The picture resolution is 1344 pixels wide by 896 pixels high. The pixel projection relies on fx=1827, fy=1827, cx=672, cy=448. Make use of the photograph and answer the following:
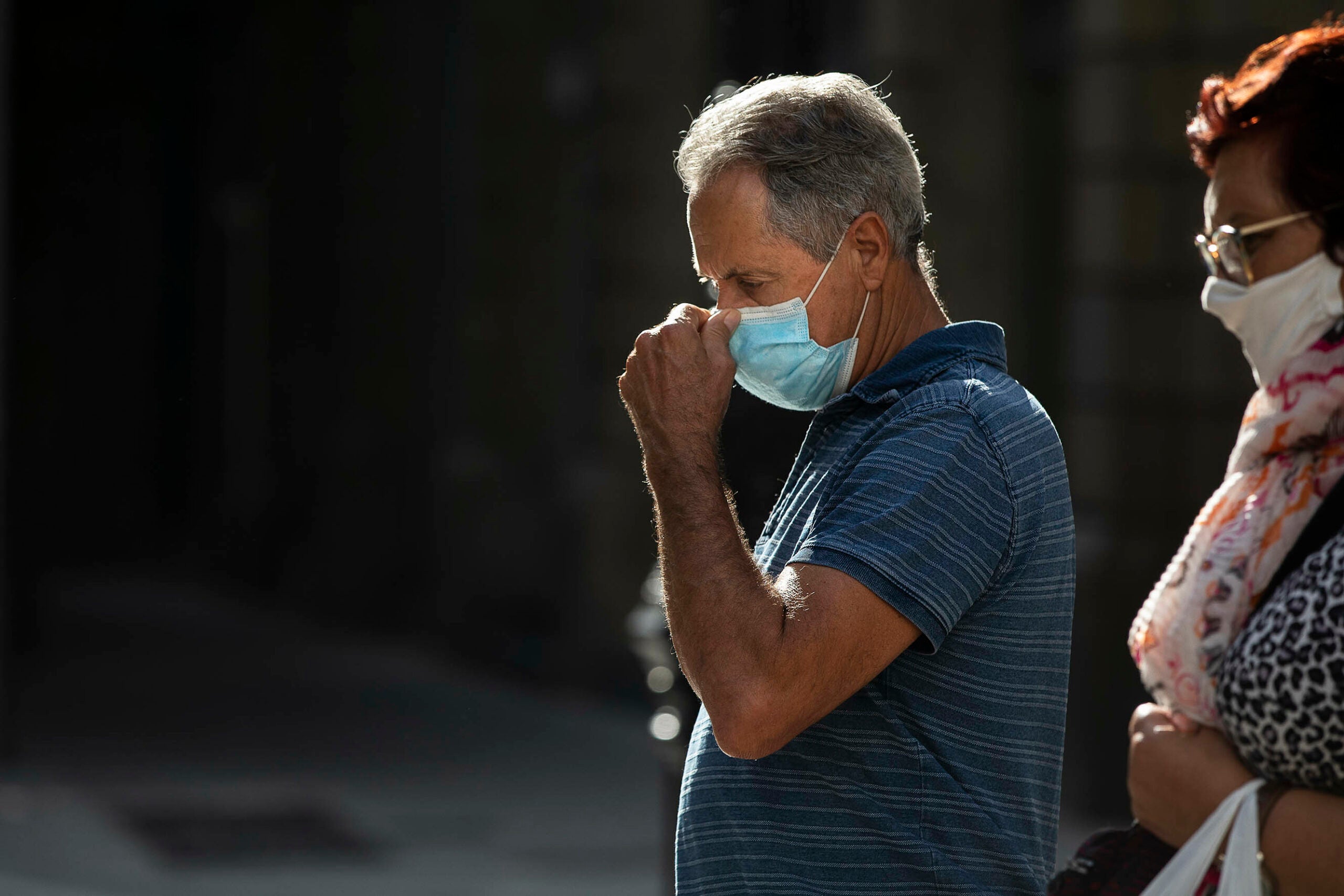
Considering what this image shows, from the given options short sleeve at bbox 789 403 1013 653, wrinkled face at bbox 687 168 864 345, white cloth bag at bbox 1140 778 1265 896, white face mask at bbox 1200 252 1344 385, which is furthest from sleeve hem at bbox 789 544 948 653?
white face mask at bbox 1200 252 1344 385

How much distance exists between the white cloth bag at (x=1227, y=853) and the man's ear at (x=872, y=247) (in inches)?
31.9

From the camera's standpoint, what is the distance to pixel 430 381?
11641mm

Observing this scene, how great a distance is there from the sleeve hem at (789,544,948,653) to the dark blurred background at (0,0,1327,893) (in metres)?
1.60

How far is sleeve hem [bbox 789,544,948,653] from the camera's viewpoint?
2.08 m

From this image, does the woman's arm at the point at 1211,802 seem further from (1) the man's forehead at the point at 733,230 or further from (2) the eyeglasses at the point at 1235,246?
(1) the man's forehead at the point at 733,230

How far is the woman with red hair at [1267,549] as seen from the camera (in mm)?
2271

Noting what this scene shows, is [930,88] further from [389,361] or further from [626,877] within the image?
[389,361]

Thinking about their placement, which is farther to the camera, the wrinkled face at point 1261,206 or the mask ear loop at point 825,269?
the wrinkled face at point 1261,206

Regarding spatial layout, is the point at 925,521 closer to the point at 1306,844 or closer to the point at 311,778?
the point at 1306,844

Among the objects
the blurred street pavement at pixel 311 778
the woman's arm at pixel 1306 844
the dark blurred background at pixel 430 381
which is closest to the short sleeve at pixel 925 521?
the woman's arm at pixel 1306 844

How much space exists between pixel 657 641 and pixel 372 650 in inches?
290

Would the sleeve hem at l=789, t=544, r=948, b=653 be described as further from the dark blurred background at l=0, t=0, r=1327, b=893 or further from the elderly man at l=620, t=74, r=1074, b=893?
the dark blurred background at l=0, t=0, r=1327, b=893

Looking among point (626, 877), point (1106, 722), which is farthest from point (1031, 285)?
point (626, 877)

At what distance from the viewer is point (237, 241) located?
49.1ft
